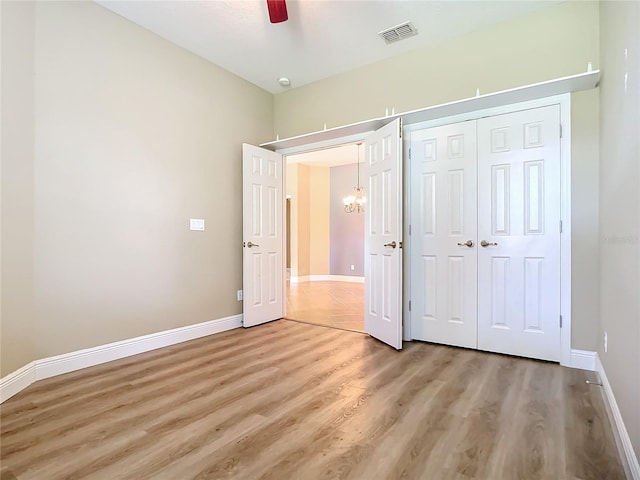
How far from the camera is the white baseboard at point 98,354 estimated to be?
7.16ft

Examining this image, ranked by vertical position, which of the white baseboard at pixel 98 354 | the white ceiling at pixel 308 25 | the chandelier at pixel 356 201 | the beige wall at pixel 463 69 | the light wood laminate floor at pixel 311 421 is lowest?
the light wood laminate floor at pixel 311 421

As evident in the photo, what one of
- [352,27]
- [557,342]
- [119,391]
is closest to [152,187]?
[119,391]

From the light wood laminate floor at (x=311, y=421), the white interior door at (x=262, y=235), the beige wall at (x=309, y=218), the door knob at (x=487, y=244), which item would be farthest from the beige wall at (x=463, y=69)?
the beige wall at (x=309, y=218)

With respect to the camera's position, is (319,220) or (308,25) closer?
(308,25)

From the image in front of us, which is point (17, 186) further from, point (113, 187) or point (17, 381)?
point (17, 381)

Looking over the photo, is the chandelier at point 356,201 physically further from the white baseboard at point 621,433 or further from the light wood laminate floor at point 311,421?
the white baseboard at point 621,433

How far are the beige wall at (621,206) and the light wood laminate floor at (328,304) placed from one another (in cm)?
229

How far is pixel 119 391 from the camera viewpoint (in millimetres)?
2215

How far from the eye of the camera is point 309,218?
28.5 feet

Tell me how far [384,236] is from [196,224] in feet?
6.40

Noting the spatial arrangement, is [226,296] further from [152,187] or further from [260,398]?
[260,398]

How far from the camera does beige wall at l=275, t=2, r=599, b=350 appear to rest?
257cm

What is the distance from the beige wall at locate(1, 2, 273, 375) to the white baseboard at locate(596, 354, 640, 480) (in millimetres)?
3327

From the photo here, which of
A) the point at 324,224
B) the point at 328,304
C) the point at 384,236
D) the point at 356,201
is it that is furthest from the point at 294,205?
the point at 384,236
